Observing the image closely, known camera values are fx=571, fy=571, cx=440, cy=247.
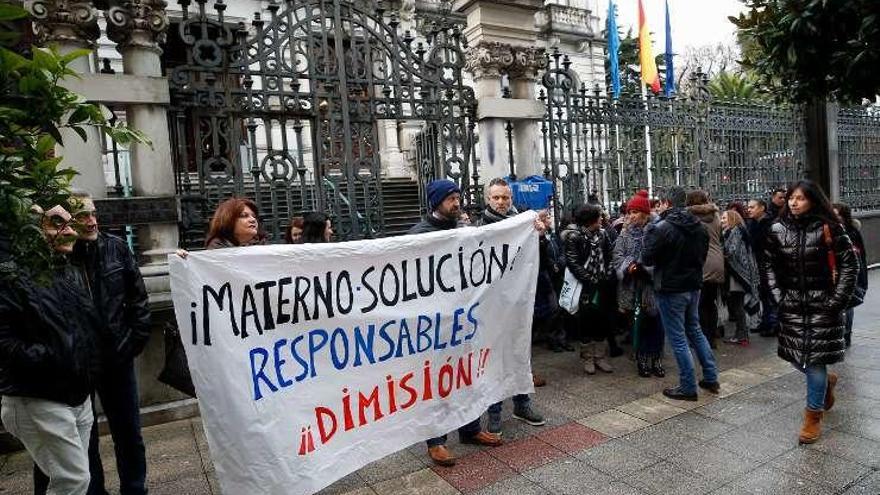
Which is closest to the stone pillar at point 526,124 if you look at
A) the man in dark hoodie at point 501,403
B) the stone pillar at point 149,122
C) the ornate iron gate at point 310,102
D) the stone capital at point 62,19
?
the ornate iron gate at point 310,102

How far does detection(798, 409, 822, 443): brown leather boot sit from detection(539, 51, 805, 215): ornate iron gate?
3.73m

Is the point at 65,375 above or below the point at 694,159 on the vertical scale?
below

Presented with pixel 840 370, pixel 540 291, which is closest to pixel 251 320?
pixel 540 291

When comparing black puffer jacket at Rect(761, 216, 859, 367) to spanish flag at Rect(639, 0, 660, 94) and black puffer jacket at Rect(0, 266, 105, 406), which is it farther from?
spanish flag at Rect(639, 0, 660, 94)

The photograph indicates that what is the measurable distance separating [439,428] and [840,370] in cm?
435

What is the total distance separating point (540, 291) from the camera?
6547 mm

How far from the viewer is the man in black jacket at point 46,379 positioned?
8.80 ft

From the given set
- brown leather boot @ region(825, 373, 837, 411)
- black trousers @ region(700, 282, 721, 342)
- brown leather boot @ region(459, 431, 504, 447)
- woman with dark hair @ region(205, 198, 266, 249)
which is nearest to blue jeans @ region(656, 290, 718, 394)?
brown leather boot @ region(825, 373, 837, 411)

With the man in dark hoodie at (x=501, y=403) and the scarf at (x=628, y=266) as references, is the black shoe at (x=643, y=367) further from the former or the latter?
the man in dark hoodie at (x=501, y=403)

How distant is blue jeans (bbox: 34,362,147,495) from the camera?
334 centimetres

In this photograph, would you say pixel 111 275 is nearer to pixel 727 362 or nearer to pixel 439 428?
pixel 439 428

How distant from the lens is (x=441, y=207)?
13.7 feet

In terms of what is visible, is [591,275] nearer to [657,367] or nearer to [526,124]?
[657,367]

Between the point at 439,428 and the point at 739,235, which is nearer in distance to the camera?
the point at 439,428
